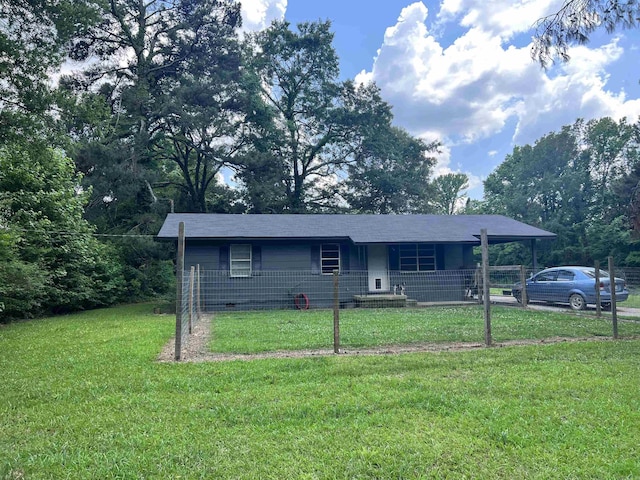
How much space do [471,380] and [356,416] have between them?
1731 mm

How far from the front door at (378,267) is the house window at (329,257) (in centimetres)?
123

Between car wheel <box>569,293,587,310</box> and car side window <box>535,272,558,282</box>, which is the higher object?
car side window <box>535,272,558,282</box>

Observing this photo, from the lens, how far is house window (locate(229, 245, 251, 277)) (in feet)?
50.9

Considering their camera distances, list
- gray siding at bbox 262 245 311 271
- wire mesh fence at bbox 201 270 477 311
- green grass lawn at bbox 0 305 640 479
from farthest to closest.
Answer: gray siding at bbox 262 245 311 271
wire mesh fence at bbox 201 270 477 311
green grass lawn at bbox 0 305 640 479

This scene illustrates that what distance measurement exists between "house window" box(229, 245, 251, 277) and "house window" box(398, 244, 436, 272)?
5.98m

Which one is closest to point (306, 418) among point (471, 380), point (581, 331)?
point (471, 380)

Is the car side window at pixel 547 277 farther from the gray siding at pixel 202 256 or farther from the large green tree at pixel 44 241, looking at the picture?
the large green tree at pixel 44 241

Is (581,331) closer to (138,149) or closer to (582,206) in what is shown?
(138,149)

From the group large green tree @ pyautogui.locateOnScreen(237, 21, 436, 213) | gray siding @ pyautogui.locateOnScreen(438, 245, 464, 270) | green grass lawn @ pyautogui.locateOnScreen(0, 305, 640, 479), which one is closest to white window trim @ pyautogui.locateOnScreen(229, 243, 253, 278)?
gray siding @ pyautogui.locateOnScreen(438, 245, 464, 270)

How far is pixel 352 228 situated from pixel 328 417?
1341 cm

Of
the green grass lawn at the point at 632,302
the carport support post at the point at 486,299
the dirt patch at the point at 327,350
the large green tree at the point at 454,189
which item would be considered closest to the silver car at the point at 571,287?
the green grass lawn at the point at 632,302

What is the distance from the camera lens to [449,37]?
1806cm

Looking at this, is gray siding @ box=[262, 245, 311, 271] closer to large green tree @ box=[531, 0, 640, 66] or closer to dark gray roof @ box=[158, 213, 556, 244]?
dark gray roof @ box=[158, 213, 556, 244]

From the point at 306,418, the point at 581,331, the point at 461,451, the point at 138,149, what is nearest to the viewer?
the point at 461,451
